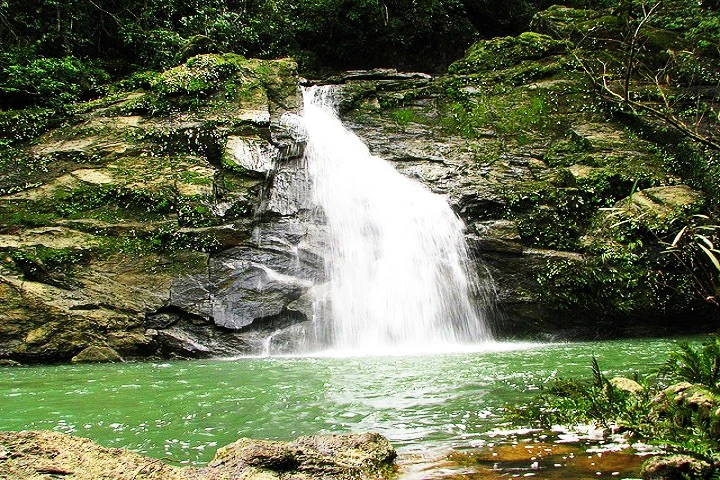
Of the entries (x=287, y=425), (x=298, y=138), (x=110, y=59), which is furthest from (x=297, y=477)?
(x=110, y=59)

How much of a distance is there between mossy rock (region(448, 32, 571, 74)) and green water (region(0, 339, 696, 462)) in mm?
9850

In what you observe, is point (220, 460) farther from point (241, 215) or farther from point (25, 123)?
point (25, 123)

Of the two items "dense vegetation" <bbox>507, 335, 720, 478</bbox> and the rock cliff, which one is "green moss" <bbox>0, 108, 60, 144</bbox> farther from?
"dense vegetation" <bbox>507, 335, 720, 478</bbox>

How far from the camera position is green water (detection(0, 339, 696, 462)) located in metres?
3.76

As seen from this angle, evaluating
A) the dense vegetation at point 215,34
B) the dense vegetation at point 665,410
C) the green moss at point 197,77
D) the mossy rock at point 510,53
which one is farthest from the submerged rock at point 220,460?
the mossy rock at point 510,53

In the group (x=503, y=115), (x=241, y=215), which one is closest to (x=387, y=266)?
(x=241, y=215)

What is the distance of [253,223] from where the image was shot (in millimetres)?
10742

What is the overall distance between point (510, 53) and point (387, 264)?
8.45 metres

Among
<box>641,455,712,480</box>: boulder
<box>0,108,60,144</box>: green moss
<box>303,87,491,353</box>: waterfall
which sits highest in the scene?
<box>0,108,60,144</box>: green moss

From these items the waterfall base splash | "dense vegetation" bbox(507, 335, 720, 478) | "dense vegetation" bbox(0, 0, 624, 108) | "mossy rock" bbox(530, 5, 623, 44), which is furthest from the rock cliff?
"dense vegetation" bbox(507, 335, 720, 478)

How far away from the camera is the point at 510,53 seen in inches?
601

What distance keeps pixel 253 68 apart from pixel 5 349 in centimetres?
843

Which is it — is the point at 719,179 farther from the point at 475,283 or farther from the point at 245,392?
the point at 245,392

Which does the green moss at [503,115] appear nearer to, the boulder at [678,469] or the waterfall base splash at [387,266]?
the waterfall base splash at [387,266]
